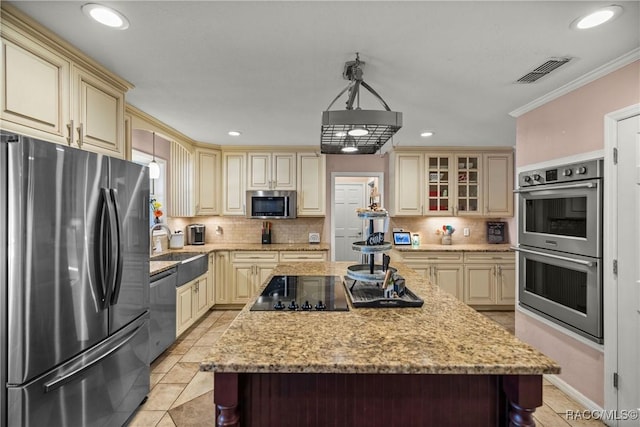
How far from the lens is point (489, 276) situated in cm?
459

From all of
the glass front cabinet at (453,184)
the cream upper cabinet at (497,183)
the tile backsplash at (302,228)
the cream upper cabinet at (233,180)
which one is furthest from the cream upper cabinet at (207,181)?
the cream upper cabinet at (497,183)

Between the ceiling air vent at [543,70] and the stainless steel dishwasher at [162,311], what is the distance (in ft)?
11.0

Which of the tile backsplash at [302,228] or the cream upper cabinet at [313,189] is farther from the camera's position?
the tile backsplash at [302,228]

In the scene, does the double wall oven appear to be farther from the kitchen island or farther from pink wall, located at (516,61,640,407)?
the kitchen island

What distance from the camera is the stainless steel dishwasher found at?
2834mm

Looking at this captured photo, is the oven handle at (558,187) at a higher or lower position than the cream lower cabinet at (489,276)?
higher

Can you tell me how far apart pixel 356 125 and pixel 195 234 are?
3.97 meters

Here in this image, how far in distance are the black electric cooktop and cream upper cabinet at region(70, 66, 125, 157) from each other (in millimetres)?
1496

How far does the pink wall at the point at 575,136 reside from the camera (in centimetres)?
214

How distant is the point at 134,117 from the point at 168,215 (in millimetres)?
1545

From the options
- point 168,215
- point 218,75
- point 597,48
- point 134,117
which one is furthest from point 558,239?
point 168,215

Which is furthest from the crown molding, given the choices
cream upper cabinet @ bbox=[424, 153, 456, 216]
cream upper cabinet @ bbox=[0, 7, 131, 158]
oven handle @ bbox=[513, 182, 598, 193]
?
cream upper cabinet @ bbox=[0, 7, 131, 158]

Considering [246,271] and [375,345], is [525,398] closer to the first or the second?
[375,345]

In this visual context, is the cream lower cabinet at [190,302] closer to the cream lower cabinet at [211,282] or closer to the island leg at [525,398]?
the cream lower cabinet at [211,282]
